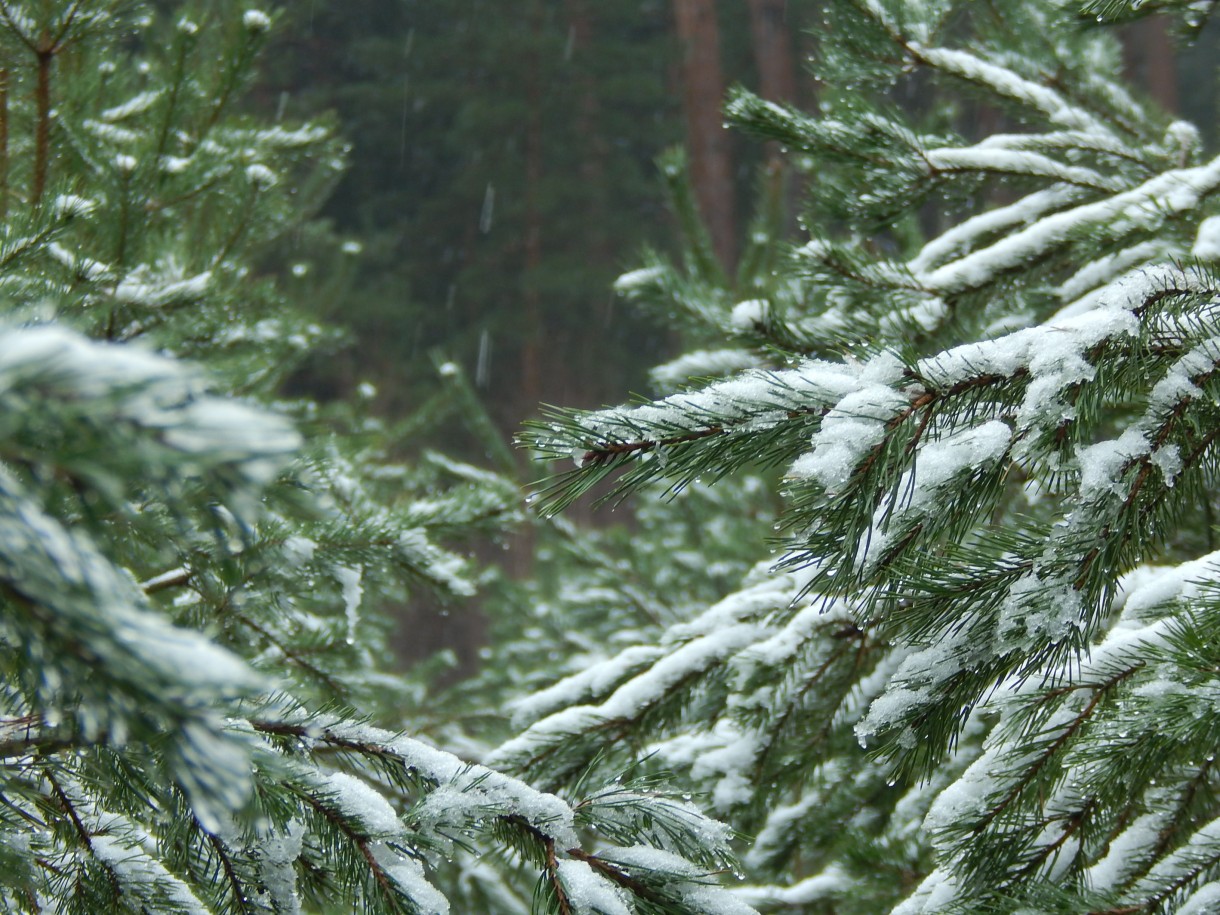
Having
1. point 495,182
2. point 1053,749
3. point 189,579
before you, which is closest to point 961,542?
point 1053,749

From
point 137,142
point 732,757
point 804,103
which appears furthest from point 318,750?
point 804,103

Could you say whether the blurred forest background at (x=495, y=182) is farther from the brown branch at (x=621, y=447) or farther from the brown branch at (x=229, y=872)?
the brown branch at (x=621, y=447)

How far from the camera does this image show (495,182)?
15.8 m

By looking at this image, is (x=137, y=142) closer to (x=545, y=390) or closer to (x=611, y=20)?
(x=545, y=390)

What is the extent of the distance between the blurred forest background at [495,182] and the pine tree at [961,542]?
40.0 ft

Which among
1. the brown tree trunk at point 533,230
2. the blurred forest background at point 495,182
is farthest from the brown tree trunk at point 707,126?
the brown tree trunk at point 533,230

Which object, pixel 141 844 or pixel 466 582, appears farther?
pixel 466 582

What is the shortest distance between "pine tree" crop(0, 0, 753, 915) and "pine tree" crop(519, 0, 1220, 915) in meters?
0.35

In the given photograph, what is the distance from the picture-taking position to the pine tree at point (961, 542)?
942mm

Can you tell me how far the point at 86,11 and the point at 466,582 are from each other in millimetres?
1742

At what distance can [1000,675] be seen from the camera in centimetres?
99

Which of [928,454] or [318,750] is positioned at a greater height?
[928,454]

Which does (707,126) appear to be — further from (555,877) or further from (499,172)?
(555,877)

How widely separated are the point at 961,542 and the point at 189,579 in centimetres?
146
